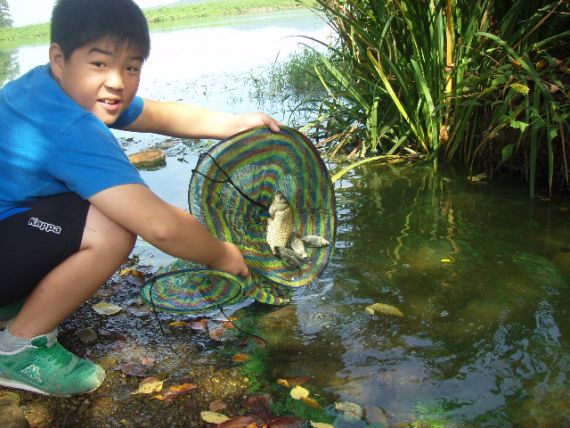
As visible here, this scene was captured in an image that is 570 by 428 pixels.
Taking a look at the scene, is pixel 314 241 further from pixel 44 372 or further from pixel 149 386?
pixel 44 372

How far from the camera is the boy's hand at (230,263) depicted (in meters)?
1.95

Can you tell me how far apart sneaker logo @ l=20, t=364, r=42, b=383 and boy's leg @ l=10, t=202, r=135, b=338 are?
4.1 inches

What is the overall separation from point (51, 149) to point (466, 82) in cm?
275

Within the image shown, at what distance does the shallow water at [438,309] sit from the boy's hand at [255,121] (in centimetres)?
78

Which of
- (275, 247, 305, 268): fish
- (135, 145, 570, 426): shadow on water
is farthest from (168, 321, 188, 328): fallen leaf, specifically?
(275, 247, 305, 268): fish

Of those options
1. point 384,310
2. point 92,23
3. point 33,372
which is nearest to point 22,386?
point 33,372

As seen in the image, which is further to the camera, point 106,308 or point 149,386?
point 106,308

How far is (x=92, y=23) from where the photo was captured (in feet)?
5.76

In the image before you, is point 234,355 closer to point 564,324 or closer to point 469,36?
point 564,324

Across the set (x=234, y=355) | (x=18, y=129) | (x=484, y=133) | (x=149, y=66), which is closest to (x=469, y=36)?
(x=484, y=133)

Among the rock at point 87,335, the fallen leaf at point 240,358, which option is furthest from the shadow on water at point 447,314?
the rock at point 87,335

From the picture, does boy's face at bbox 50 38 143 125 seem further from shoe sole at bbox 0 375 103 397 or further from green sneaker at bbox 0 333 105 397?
shoe sole at bbox 0 375 103 397

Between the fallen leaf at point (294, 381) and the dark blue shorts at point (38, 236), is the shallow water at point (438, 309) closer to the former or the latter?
the fallen leaf at point (294, 381)

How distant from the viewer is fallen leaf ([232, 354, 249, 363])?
2.06m
